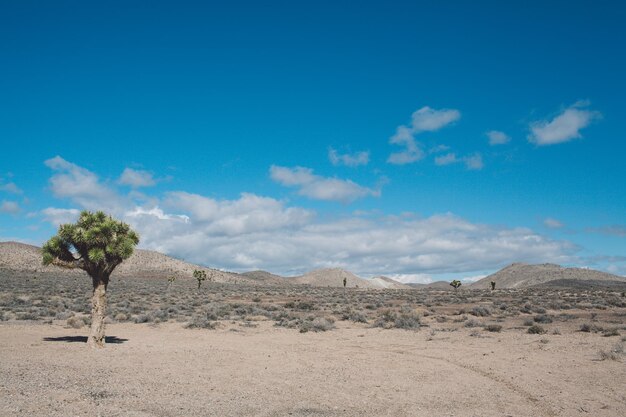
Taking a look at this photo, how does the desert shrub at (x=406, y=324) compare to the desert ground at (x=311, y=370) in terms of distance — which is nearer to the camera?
the desert ground at (x=311, y=370)

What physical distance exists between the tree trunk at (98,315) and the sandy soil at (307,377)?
724 mm

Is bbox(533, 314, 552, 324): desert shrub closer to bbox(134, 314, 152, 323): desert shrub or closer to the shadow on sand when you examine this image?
the shadow on sand

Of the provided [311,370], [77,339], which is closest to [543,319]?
Answer: [311,370]

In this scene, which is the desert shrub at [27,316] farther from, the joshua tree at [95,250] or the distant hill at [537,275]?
the distant hill at [537,275]

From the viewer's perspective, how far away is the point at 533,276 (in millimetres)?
173500

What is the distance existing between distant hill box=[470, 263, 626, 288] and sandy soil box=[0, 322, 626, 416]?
15614cm

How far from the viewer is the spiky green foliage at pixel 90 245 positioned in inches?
725

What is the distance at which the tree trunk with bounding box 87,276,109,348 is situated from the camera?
708 inches

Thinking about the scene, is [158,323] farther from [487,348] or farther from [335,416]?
[335,416]

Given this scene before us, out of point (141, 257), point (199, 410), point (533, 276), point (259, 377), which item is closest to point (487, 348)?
point (259, 377)

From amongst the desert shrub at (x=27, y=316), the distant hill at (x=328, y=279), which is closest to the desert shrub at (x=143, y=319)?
the desert shrub at (x=27, y=316)

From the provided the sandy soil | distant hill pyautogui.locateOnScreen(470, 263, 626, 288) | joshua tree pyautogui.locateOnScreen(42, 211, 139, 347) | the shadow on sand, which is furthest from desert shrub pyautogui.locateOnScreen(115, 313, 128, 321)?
distant hill pyautogui.locateOnScreen(470, 263, 626, 288)

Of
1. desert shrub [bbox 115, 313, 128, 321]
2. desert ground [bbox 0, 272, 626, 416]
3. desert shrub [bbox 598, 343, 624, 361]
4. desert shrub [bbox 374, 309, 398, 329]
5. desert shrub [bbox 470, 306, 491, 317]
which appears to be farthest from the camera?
desert shrub [bbox 470, 306, 491, 317]

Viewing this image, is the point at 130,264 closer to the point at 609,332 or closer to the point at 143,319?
the point at 143,319
